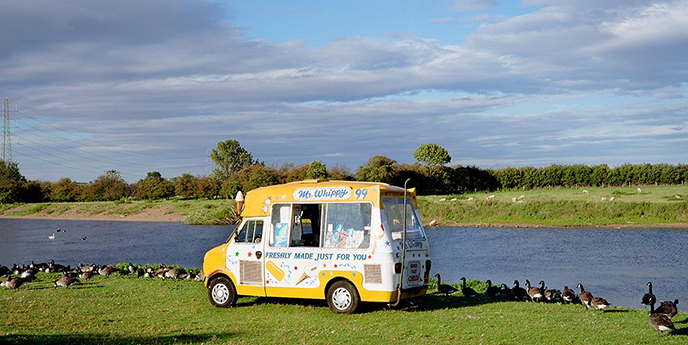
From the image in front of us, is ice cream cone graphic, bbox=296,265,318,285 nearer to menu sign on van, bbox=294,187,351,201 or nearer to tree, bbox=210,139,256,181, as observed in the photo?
menu sign on van, bbox=294,187,351,201

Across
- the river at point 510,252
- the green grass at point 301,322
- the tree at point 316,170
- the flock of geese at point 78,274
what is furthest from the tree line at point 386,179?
the green grass at point 301,322

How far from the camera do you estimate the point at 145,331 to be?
1338cm

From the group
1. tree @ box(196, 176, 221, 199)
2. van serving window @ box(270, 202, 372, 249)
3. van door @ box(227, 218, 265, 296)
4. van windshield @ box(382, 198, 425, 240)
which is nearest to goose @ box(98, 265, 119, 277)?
van door @ box(227, 218, 265, 296)

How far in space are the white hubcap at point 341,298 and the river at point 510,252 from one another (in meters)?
12.2

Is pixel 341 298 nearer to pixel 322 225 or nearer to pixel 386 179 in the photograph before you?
pixel 322 225

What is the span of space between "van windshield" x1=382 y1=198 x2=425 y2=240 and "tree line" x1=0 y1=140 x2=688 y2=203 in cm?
6362

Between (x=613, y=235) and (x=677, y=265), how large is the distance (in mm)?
18264

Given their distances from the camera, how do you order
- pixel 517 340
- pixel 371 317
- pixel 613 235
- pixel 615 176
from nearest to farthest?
pixel 517 340 < pixel 371 317 < pixel 613 235 < pixel 615 176

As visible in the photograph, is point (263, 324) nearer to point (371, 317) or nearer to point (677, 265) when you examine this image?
point (371, 317)

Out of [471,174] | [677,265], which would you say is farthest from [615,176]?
[677,265]

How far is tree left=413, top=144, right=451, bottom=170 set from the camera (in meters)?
109

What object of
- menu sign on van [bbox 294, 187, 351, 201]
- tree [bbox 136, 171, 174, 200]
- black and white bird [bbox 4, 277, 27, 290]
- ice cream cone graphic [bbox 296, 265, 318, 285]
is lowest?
black and white bird [bbox 4, 277, 27, 290]

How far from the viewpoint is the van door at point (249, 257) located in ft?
53.2

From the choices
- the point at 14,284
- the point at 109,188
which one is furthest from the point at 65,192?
the point at 14,284
